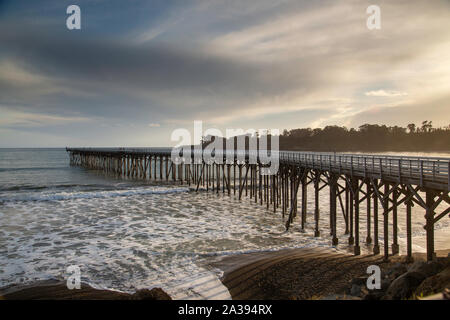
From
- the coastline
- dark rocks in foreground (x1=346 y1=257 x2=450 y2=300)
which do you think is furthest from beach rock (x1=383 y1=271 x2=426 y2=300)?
the coastline

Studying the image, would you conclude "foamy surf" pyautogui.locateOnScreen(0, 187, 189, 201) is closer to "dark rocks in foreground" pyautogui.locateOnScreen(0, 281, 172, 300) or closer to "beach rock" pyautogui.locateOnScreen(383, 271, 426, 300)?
"dark rocks in foreground" pyautogui.locateOnScreen(0, 281, 172, 300)

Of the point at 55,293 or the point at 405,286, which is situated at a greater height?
the point at 405,286

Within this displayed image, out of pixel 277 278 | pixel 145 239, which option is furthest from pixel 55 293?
pixel 277 278

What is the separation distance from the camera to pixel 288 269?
11859 millimetres

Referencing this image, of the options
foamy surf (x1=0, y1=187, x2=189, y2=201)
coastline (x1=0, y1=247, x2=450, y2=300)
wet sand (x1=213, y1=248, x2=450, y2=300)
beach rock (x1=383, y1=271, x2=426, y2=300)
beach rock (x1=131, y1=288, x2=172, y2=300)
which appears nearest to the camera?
beach rock (x1=383, y1=271, x2=426, y2=300)

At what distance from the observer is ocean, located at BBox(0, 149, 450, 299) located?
11789 mm

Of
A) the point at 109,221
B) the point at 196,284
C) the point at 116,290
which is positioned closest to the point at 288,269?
the point at 196,284

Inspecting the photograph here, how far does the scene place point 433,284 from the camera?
23.5 ft

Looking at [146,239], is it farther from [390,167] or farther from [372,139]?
[372,139]

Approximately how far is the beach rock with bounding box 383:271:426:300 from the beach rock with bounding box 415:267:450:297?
180 mm

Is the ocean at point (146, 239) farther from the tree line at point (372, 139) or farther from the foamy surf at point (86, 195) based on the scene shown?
the tree line at point (372, 139)

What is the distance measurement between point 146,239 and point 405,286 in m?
13.7
